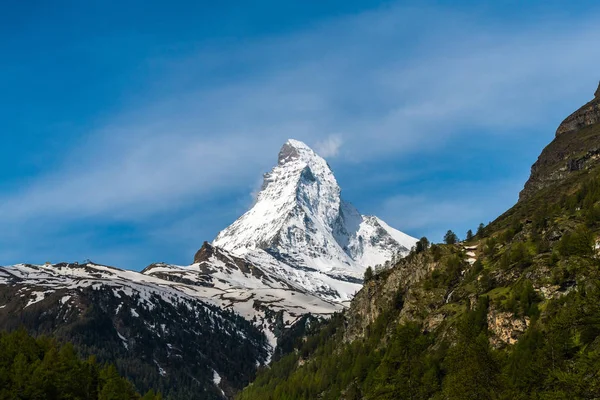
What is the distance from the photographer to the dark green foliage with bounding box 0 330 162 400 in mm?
116125

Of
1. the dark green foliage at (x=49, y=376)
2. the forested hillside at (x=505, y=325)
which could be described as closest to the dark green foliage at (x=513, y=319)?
the forested hillside at (x=505, y=325)

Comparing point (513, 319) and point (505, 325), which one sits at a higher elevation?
point (513, 319)

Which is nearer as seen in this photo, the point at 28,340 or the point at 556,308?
the point at 556,308

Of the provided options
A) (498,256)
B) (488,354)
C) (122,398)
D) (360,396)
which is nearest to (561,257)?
(498,256)

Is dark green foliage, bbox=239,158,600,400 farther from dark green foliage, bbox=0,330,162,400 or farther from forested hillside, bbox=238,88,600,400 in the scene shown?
dark green foliage, bbox=0,330,162,400

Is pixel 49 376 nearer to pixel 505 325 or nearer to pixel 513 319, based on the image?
pixel 505 325

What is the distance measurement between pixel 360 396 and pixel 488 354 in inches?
3696

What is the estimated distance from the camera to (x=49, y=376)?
4766 inches

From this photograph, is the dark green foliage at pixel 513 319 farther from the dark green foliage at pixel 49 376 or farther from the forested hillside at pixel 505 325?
the dark green foliage at pixel 49 376

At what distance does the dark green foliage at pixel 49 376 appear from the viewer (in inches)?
4572

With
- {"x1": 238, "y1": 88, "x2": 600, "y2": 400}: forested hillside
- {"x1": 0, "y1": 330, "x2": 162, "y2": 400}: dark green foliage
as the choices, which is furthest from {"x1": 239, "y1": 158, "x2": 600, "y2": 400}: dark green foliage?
{"x1": 0, "y1": 330, "x2": 162, "y2": 400}: dark green foliage

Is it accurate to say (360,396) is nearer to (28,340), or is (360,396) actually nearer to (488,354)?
(28,340)

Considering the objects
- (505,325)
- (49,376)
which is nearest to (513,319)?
(505,325)

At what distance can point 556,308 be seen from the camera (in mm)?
119812
